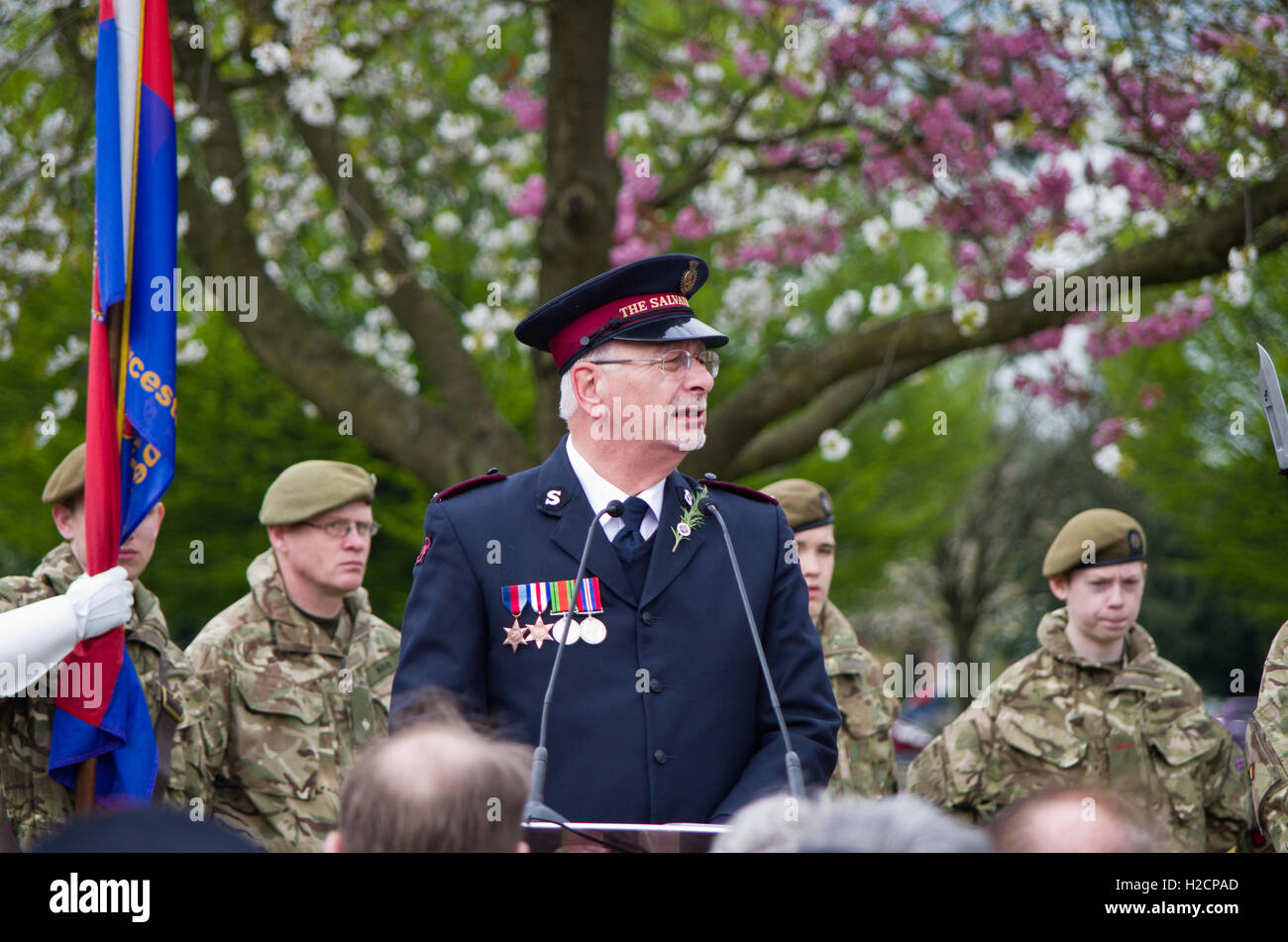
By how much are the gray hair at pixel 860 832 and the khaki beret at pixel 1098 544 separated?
11.9 feet

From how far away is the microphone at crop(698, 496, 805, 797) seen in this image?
8.05ft

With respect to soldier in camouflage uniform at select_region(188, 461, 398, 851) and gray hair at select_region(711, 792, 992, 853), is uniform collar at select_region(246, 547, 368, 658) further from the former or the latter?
gray hair at select_region(711, 792, 992, 853)

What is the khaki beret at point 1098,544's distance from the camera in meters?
5.16

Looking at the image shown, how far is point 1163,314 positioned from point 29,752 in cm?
777

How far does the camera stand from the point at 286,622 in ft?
16.0

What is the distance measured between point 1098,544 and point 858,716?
1149mm

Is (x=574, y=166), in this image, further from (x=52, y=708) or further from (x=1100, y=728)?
(x=52, y=708)

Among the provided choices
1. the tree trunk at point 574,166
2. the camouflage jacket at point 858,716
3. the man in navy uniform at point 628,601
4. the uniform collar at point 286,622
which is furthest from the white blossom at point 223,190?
the man in navy uniform at point 628,601

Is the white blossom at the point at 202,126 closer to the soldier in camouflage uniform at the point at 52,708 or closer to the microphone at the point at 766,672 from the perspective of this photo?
the soldier in camouflage uniform at the point at 52,708

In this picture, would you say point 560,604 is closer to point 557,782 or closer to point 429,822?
point 557,782

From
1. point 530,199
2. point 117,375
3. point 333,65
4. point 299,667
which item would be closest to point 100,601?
point 117,375

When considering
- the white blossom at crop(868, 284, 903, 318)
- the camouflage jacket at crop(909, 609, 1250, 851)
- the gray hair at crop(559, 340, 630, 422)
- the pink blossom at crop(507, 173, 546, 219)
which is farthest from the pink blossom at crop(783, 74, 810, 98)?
the gray hair at crop(559, 340, 630, 422)

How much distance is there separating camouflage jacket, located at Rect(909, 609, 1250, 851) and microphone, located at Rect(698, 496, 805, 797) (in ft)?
7.67
